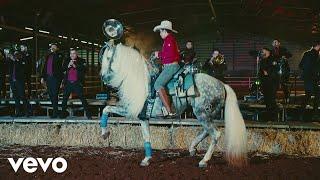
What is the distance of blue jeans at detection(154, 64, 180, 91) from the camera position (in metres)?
8.84

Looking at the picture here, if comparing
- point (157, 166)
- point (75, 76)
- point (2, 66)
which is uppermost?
point (2, 66)

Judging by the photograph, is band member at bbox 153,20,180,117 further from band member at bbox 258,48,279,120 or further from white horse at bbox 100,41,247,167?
band member at bbox 258,48,279,120

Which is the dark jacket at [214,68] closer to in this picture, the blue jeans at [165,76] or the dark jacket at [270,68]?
the dark jacket at [270,68]

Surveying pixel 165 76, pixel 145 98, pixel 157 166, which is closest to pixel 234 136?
pixel 157 166

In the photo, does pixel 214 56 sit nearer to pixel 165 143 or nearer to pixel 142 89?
pixel 165 143

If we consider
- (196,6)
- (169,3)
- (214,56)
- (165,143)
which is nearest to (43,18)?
(169,3)

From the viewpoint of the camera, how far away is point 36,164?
8898 mm

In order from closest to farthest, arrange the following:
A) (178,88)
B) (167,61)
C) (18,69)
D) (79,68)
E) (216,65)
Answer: (167,61)
(178,88)
(79,68)
(18,69)
(216,65)

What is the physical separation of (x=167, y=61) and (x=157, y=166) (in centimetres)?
206

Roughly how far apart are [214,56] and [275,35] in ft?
53.9

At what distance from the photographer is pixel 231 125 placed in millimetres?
8820

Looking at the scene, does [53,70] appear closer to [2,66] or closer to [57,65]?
[57,65]

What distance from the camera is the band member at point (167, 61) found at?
8.77 metres

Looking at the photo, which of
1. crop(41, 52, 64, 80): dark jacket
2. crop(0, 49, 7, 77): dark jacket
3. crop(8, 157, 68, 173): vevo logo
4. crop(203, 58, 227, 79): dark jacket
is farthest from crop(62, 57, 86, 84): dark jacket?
crop(203, 58, 227, 79): dark jacket
